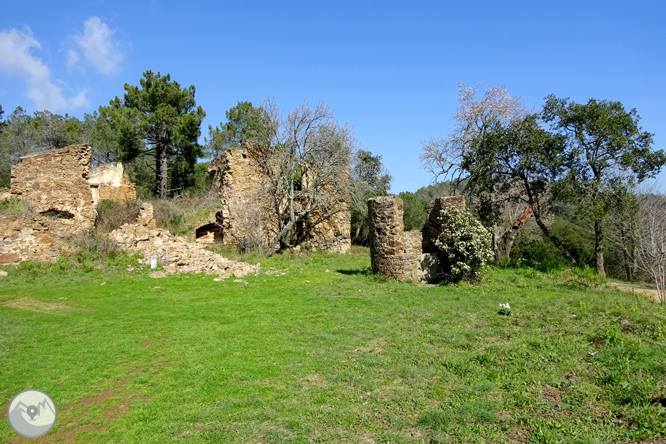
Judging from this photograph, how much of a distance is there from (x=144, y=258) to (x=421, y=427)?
1233 centimetres

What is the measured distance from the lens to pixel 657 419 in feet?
12.5

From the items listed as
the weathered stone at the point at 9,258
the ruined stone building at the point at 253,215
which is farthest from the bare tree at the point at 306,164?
the weathered stone at the point at 9,258

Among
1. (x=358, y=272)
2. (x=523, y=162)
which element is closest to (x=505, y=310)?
(x=358, y=272)

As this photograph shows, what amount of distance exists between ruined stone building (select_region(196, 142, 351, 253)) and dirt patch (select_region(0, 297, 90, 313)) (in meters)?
9.60

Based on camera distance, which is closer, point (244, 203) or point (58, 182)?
point (58, 182)

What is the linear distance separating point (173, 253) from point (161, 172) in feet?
43.5

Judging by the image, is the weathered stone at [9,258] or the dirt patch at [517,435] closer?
the dirt patch at [517,435]

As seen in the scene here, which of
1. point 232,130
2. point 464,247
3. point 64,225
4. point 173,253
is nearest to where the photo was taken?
point 464,247

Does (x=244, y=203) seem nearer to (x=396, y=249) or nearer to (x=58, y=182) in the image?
(x=58, y=182)

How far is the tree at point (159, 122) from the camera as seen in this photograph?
2505 cm

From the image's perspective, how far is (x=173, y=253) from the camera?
1439 centimetres

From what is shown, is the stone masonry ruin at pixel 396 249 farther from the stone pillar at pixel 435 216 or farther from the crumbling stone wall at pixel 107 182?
the crumbling stone wall at pixel 107 182

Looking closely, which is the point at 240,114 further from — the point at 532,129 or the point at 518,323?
the point at 518,323

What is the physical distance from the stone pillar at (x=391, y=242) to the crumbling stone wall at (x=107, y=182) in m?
15.5
